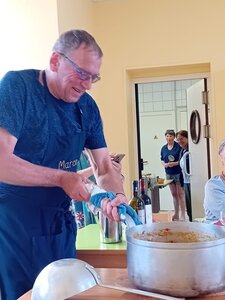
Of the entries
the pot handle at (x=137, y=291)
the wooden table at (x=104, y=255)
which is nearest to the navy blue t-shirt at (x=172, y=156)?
the wooden table at (x=104, y=255)

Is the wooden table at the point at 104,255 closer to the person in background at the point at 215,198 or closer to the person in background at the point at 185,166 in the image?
the person in background at the point at 215,198

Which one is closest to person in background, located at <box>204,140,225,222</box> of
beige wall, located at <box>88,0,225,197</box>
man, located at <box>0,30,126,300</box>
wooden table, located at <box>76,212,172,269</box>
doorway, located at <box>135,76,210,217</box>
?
wooden table, located at <box>76,212,172,269</box>

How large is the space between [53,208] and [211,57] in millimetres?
2684

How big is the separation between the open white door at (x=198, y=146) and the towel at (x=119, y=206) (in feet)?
9.89

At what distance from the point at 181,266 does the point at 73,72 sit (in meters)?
0.78

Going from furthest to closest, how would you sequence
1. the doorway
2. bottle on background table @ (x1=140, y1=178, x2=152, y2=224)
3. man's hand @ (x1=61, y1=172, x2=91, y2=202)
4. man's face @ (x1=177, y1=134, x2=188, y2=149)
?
the doorway < man's face @ (x1=177, y1=134, x2=188, y2=149) < bottle on background table @ (x1=140, y1=178, x2=152, y2=224) < man's hand @ (x1=61, y1=172, x2=91, y2=202)

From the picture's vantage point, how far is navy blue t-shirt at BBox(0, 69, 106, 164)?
1218mm

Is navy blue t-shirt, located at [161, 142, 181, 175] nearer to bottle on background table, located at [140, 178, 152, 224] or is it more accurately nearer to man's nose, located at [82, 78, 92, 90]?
bottle on background table, located at [140, 178, 152, 224]

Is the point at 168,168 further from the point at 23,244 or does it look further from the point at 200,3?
the point at 23,244

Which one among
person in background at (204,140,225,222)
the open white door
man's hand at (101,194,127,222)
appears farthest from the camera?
the open white door

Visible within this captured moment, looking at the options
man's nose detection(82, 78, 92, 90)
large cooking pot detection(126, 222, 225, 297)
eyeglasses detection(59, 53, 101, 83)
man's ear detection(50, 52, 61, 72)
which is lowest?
large cooking pot detection(126, 222, 225, 297)

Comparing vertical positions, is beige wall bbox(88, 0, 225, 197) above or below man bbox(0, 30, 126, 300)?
above

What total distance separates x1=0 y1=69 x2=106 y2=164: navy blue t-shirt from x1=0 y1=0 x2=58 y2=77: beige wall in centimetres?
161

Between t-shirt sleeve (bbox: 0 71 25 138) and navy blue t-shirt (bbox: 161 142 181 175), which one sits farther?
navy blue t-shirt (bbox: 161 142 181 175)
